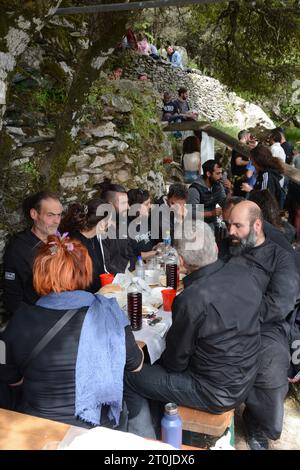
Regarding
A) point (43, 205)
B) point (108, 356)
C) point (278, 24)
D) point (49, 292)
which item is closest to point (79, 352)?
point (108, 356)

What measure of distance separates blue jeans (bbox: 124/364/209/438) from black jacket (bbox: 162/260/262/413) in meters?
0.07

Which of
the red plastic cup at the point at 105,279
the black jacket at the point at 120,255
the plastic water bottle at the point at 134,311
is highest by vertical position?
the black jacket at the point at 120,255

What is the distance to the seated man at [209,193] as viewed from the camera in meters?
5.92

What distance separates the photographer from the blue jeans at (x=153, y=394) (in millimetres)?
2861

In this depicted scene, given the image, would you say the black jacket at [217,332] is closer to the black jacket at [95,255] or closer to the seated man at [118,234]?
the black jacket at [95,255]

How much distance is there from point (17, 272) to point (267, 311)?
2.15m

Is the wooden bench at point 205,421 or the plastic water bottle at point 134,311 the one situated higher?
the plastic water bottle at point 134,311

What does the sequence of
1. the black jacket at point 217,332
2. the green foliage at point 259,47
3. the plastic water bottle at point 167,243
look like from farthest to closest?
the green foliage at point 259,47, the plastic water bottle at point 167,243, the black jacket at point 217,332

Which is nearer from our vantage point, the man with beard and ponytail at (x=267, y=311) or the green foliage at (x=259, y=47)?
the man with beard and ponytail at (x=267, y=311)

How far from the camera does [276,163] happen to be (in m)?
5.66

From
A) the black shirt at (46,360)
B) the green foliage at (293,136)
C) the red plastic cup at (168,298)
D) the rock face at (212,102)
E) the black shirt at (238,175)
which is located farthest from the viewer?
the rock face at (212,102)

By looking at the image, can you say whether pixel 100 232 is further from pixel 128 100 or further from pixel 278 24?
pixel 278 24

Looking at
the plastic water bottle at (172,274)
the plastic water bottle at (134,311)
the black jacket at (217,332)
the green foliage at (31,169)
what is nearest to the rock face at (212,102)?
the green foliage at (31,169)

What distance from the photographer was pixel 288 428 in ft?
11.5
